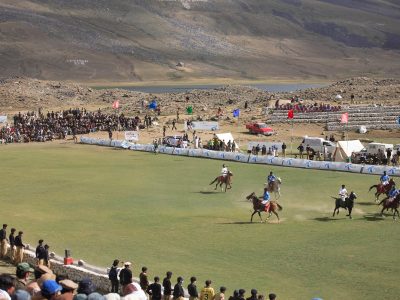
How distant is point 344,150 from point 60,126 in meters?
33.7

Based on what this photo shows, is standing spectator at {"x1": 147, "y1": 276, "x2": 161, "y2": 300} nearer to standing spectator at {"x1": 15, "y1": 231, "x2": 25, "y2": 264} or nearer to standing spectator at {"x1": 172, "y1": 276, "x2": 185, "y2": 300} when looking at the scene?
standing spectator at {"x1": 172, "y1": 276, "x2": 185, "y2": 300}

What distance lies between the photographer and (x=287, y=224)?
35.1 m

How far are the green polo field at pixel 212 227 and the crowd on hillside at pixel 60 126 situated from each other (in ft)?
65.7

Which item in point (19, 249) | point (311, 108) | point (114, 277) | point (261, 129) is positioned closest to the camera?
point (114, 277)

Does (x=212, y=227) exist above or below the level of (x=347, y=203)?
below

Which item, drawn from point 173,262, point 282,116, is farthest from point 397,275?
point 282,116

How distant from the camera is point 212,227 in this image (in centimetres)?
3456

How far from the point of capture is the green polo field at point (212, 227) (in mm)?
26609

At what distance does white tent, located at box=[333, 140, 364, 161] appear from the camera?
185 feet

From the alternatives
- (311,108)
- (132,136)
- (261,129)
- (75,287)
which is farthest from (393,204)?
(311,108)

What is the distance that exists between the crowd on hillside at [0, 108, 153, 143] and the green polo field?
2001 centimetres

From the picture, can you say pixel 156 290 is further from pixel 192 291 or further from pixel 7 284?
pixel 7 284

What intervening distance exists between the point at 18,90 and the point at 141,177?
7641cm

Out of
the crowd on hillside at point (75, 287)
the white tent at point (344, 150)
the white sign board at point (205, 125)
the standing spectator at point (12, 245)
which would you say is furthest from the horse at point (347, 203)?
the white sign board at point (205, 125)
